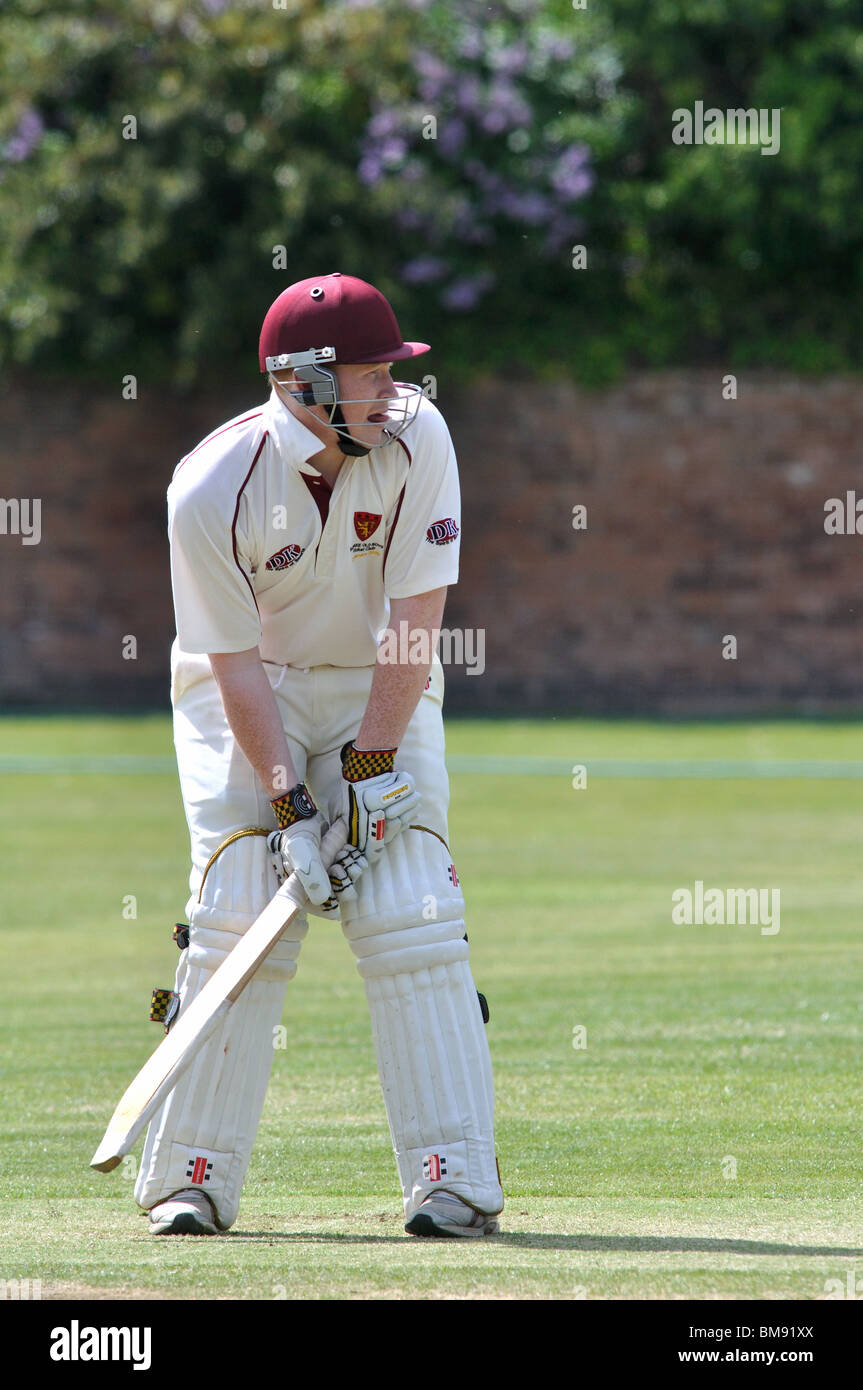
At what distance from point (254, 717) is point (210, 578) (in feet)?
1.20

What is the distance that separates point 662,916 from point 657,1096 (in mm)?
3887

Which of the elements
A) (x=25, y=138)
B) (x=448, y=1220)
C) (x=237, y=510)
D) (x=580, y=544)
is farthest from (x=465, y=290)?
(x=448, y=1220)

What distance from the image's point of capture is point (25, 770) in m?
18.6

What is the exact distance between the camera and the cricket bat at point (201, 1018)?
461cm

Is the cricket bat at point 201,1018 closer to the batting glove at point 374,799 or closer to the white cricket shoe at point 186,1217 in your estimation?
the batting glove at point 374,799

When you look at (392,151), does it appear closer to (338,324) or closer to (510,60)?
(510,60)

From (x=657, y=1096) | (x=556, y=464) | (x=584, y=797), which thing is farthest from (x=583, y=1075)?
(x=556, y=464)

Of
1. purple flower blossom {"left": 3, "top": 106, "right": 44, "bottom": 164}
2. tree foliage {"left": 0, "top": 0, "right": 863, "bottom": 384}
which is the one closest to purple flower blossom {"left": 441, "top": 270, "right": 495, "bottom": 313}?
tree foliage {"left": 0, "top": 0, "right": 863, "bottom": 384}

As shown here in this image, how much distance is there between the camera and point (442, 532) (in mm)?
5090

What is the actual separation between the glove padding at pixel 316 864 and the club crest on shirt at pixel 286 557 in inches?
25.2

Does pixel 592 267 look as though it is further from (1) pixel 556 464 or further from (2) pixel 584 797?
(2) pixel 584 797

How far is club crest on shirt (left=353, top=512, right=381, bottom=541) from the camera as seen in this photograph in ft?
16.6

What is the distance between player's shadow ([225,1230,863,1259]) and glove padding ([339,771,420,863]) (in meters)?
0.92

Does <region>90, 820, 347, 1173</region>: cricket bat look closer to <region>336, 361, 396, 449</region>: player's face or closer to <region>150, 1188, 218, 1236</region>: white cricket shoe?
<region>150, 1188, 218, 1236</region>: white cricket shoe
